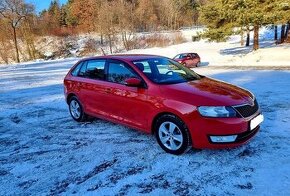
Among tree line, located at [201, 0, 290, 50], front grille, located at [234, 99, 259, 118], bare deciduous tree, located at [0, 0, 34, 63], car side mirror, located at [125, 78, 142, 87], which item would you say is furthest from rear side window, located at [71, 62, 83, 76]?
bare deciduous tree, located at [0, 0, 34, 63]

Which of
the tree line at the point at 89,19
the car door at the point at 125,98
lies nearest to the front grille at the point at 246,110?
the car door at the point at 125,98

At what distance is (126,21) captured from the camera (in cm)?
5519

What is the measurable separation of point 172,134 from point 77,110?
10.3 feet

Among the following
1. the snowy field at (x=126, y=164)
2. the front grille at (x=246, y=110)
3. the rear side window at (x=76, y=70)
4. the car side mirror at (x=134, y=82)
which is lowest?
the snowy field at (x=126, y=164)

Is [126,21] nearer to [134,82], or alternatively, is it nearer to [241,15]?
[241,15]

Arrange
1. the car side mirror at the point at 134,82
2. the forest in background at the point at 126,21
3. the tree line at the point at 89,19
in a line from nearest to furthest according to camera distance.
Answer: the car side mirror at the point at 134,82
the forest in background at the point at 126,21
the tree line at the point at 89,19

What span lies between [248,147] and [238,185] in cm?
132

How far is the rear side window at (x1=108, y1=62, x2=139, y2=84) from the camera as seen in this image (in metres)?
5.68

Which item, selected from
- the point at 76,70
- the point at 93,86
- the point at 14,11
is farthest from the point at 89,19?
the point at 93,86

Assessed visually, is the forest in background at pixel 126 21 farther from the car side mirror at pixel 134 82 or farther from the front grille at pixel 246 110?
the car side mirror at pixel 134 82

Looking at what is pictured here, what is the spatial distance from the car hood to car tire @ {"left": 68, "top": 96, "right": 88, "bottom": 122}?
2.78 m

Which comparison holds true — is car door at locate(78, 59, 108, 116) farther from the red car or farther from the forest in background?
the forest in background

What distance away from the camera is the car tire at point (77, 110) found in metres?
7.14

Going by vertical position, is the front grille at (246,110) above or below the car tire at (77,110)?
above
